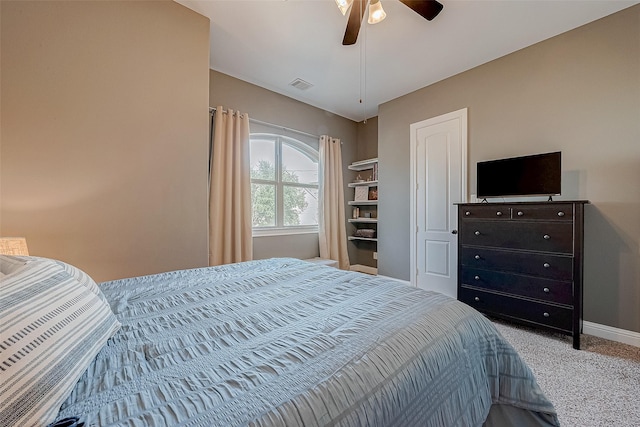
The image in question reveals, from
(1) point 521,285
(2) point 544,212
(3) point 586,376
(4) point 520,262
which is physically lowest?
(3) point 586,376

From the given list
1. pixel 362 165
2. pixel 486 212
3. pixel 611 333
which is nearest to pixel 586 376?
pixel 611 333

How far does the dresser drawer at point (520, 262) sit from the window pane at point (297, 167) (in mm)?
2478

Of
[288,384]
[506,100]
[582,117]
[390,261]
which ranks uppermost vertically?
[506,100]

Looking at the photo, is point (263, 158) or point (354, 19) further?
point (263, 158)

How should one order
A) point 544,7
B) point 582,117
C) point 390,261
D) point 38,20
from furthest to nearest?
point 390,261 < point 582,117 < point 544,7 < point 38,20

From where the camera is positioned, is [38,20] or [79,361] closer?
[79,361]

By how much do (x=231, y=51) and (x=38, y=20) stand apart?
1519mm

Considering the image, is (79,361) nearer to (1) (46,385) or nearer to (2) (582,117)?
(1) (46,385)

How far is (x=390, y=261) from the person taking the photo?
401 cm

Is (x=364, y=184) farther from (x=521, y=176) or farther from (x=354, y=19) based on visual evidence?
(x=354, y=19)

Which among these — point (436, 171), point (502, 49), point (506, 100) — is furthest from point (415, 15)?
point (436, 171)

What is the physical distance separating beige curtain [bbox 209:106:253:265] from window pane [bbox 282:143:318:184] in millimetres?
751

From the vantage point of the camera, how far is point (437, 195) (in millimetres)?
3375

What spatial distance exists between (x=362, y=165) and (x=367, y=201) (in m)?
0.68
